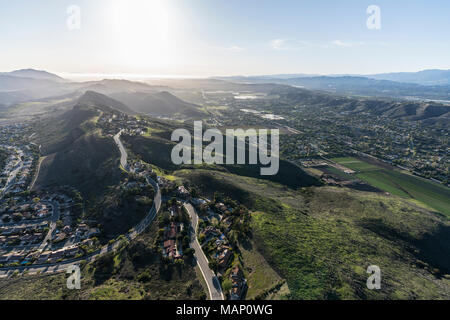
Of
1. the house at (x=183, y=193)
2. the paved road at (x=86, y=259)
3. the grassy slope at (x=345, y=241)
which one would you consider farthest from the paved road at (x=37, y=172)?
the grassy slope at (x=345, y=241)

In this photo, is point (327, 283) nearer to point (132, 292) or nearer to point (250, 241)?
point (250, 241)

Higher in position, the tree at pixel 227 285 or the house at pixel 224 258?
the house at pixel 224 258

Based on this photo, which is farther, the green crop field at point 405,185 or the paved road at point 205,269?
the green crop field at point 405,185

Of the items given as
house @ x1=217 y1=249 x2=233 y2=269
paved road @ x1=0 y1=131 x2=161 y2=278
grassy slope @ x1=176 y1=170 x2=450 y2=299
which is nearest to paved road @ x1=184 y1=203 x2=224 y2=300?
house @ x1=217 y1=249 x2=233 y2=269

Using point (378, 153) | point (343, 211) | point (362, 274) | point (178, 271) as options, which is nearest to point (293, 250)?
point (362, 274)

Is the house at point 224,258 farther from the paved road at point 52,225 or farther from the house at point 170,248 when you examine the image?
the paved road at point 52,225

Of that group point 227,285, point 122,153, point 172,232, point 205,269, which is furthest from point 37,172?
point 227,285

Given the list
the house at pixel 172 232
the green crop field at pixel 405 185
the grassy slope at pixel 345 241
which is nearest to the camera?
the grassy slope at pixel 345 241
